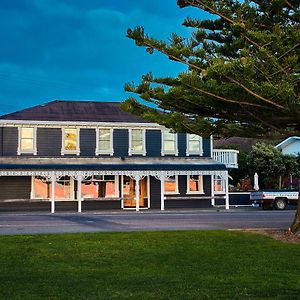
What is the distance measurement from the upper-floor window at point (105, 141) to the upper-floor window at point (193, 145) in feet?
16.3

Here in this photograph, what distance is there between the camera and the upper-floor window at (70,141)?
33.2m

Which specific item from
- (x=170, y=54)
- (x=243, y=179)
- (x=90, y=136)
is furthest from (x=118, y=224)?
(x=243, y=179)

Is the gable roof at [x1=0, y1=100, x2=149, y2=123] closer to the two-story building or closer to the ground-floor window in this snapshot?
the two-story building

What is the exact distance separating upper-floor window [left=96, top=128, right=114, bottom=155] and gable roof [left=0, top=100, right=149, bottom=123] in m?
0.71

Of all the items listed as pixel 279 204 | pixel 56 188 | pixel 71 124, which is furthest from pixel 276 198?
pixel 56 188

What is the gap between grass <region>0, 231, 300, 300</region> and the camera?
8.62 metres

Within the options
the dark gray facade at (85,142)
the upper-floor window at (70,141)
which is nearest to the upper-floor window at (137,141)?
the dark gray facade at (85,142)

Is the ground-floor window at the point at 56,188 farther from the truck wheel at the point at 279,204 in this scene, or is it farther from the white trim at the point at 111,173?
the truck wheel at the point at 279,204

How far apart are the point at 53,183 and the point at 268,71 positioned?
63.1 feet

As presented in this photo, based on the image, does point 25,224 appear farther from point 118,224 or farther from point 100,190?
point 100,190

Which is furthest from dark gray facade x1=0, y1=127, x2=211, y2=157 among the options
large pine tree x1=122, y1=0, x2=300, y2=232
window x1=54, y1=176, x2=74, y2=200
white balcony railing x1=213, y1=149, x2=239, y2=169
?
large pine tree x1=122, y1=0, x2=300, y2=232

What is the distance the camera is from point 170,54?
1391 centimetres

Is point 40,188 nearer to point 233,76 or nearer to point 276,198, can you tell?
point 276,198

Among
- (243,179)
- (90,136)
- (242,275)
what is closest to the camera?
(242,275)
